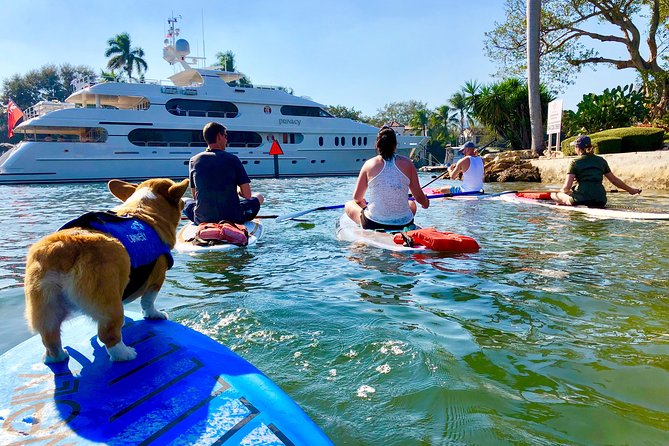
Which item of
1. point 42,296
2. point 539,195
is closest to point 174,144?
point 539,195

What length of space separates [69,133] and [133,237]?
93.9 ft

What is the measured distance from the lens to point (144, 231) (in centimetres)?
233

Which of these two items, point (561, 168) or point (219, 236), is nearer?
point (219, 236)

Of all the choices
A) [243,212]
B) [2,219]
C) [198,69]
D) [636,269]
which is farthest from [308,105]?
[636,269]

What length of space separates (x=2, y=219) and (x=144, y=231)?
29.2 ft

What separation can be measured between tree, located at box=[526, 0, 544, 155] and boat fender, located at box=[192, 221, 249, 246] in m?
17.8

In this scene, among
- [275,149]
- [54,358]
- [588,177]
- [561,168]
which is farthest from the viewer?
[275,149]

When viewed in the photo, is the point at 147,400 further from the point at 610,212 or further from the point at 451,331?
the point at 610,212

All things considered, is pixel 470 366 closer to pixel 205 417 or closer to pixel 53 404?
pixel 205 417

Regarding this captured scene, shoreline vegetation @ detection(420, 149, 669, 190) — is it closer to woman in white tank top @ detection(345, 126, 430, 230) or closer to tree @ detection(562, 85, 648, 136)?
tree @ detection(562, 85, 648, 136)

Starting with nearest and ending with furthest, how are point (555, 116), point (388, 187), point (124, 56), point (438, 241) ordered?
1. point (438, 241)
2. point (388, 187)
3. point (555, 116)
4. point (124, 56)

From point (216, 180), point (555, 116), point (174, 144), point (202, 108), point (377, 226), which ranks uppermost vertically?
Answer: point (202, 108)

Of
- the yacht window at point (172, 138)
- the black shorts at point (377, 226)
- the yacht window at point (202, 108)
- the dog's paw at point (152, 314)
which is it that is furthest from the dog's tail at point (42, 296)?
the yacht window at point (202, 108)

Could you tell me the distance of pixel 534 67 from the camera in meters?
19.5
